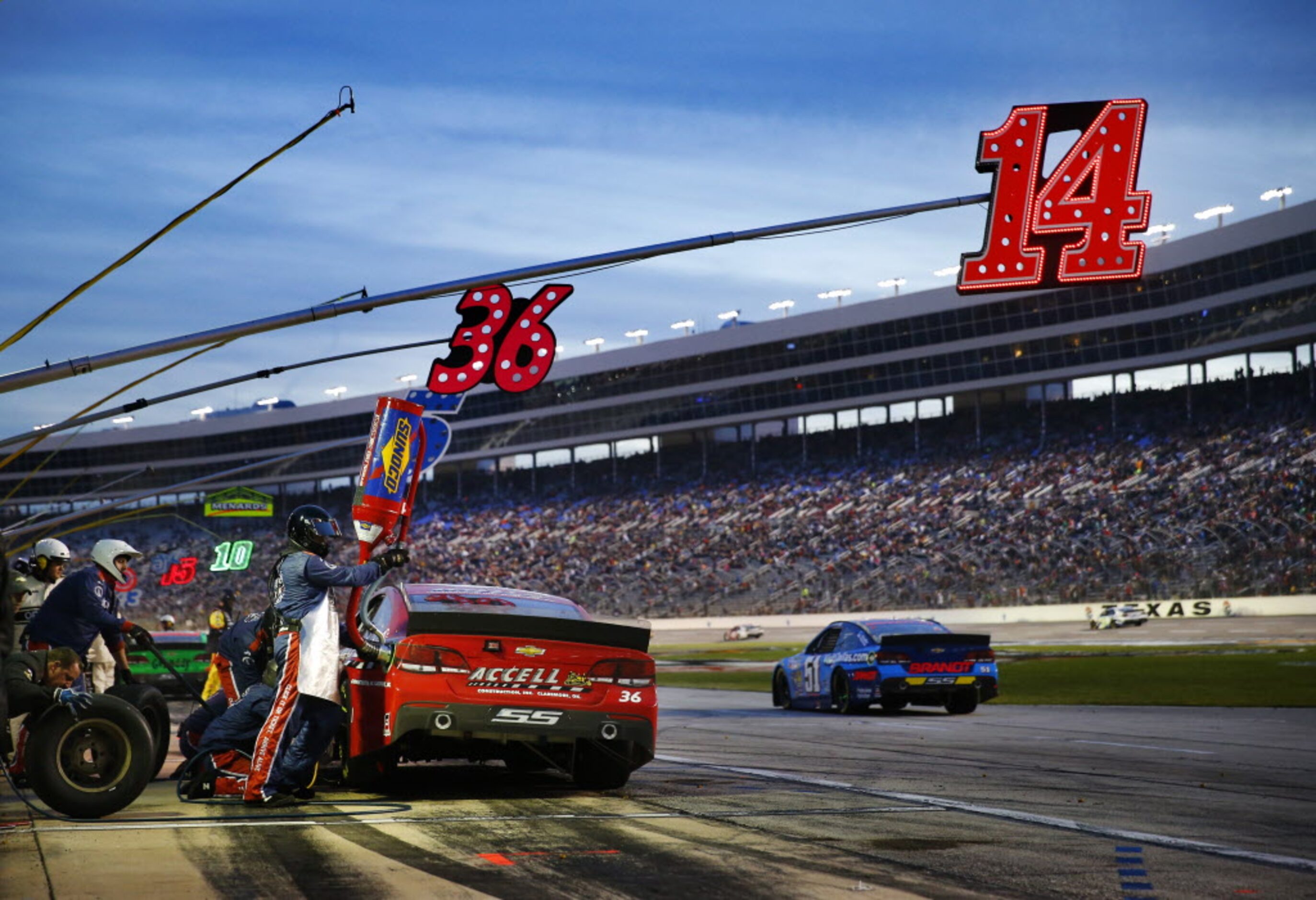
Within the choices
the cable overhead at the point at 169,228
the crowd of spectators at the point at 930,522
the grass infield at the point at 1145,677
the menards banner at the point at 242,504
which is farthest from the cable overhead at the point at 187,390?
the menards banner at the point at 242,504

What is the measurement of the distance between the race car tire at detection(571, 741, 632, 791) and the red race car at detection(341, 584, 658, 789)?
0.03ft

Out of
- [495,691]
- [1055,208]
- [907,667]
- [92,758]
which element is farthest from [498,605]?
[907,667]

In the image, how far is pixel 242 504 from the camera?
4697cm

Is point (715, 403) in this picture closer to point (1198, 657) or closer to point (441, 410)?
point (1198, 657)

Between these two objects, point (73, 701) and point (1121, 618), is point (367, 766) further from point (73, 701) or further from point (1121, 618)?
point (1121, 618)

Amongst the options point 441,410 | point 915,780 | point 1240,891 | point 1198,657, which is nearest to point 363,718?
point 915,780

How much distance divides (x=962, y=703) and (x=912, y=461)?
45642mm

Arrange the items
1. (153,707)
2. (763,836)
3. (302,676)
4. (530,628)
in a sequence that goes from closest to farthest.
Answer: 1. (763,836)
2. (302,676)
3. (530,628)
4. (153,707)

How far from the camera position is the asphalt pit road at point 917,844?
6832 mm

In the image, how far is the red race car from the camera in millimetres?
8742

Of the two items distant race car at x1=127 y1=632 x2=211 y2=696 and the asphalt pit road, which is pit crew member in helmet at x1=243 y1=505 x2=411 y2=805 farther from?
distant race car at x1=127 y1=632 x2=211 y2=696

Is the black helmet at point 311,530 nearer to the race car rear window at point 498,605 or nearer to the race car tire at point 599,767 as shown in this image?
the race car rear window at point 498,605

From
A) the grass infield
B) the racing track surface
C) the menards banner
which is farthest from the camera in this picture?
the menards banner

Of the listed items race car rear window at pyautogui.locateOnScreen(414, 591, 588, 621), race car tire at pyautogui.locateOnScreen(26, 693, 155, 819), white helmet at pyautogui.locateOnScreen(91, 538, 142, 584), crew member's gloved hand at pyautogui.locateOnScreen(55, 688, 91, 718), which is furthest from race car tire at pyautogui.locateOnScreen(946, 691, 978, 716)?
crew member's gloved hand at pyautogui.locateOnScreen(55, 688, 91, 718)
